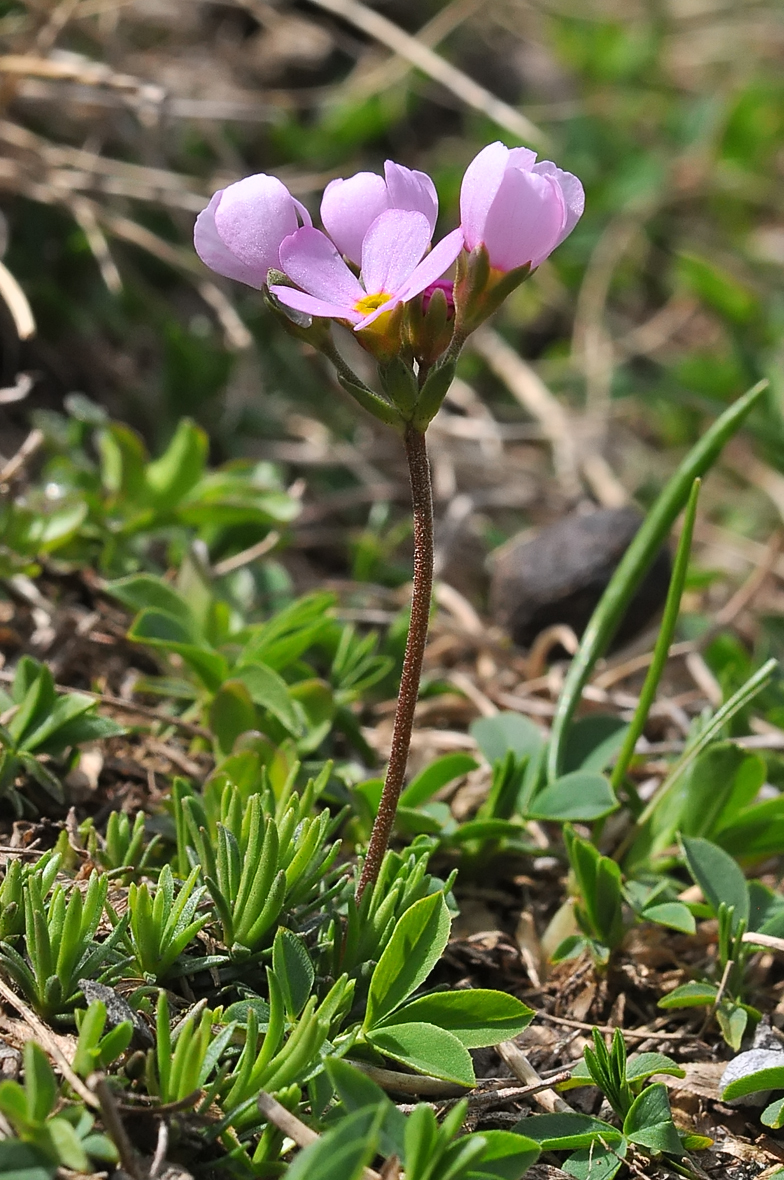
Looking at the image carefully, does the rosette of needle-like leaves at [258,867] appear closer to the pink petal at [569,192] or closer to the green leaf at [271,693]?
the green leaf at [271,693]

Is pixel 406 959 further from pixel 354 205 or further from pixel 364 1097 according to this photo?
pixel 354 205

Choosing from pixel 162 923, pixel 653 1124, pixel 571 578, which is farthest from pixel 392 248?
pixel 571 578

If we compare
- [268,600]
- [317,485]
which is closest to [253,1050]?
[268,600]

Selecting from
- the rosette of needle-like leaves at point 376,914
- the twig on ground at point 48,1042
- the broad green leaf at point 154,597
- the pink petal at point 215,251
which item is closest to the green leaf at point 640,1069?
the rosette of needle-like leaves at point 376,914

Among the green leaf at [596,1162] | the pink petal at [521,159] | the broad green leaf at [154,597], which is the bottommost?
the green leaf at [596,1162]

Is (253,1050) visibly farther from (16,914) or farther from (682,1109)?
(682,1109)

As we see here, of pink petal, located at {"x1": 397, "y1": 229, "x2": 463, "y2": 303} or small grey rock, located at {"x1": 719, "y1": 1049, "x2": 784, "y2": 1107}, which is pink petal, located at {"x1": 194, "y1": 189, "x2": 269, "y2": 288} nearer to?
pink petal, located at {"x1": 397, "y1": 229, "x2": 463, "y2": 303}
